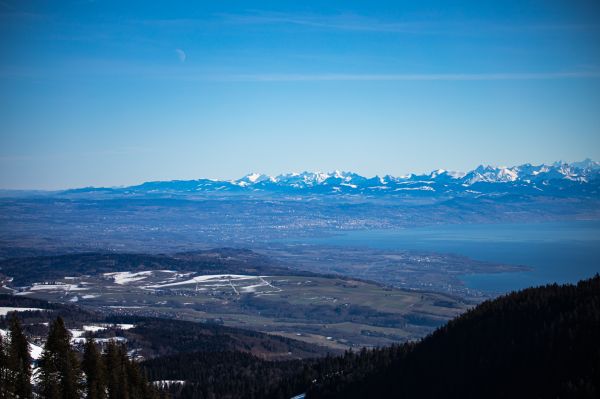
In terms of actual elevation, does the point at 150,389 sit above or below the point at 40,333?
above

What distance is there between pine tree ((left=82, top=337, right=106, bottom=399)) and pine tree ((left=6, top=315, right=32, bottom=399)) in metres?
5.28

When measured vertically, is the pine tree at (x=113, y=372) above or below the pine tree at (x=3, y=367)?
below

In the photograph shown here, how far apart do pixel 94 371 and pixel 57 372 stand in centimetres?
541

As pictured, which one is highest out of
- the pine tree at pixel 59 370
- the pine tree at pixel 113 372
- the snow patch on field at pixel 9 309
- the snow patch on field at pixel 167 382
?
the pine tree at pixel 59 370

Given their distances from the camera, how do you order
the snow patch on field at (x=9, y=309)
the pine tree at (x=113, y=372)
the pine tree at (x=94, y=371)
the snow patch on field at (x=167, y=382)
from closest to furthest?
the pine tree at (x=94, y=371)
the pine tree at (x=113, y=372)
the snow patch on field at (x=167, y=382)
the snow patch on field at (x=9, y=309)

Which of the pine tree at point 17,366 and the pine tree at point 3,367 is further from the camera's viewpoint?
the pine tree at point 17,366

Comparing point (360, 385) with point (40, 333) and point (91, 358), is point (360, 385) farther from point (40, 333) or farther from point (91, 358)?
point (40, 333)

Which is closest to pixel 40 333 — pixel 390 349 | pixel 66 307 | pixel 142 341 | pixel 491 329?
pixel 142 341

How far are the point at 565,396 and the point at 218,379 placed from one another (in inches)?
2608

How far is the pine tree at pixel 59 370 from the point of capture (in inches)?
2288

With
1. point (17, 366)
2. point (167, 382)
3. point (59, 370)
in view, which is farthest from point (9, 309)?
point (17, 366)

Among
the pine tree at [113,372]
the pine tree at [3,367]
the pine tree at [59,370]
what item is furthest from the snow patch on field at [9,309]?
the pine tree at [3,367]

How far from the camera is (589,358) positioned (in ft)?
211

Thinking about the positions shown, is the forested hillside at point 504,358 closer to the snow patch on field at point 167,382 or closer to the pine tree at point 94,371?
the snow patch on field at point 167,382
